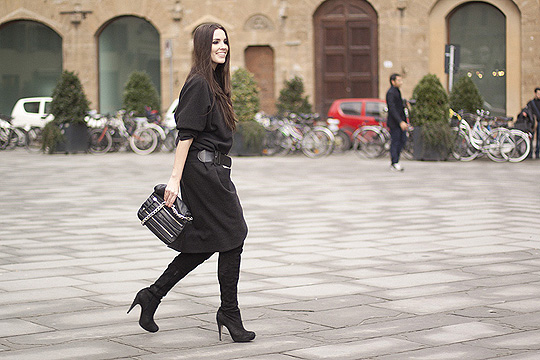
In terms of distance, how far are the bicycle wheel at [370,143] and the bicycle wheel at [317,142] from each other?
110 centimetres

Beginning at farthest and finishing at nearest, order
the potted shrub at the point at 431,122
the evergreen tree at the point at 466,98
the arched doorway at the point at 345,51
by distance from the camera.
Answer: the arched doorway at the point at 345,51
the evergreen tree at the point at 466,98
the potted shrub at the point at 431,122

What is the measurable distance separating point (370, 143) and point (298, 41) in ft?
31.4

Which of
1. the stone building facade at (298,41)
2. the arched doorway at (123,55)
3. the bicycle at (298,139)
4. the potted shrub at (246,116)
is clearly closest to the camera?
the potted shrub at (246,116)

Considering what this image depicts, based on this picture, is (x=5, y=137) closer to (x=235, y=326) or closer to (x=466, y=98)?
(x=466, y=98)

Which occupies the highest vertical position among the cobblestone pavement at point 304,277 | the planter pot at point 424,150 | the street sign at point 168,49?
the street sign at point 168,49

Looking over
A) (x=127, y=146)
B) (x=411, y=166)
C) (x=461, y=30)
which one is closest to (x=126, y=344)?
(x=411, y=166)

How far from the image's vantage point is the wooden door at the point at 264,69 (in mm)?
31297

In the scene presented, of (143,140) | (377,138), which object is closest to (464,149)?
(377,138)

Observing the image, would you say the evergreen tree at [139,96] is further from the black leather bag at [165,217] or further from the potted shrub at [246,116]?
the black leather bag at [165,217]

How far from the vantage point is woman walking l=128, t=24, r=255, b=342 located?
201 inches

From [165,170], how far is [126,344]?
13.3m

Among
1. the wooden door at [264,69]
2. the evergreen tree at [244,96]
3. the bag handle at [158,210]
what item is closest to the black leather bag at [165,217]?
the bag handle at [158,210]

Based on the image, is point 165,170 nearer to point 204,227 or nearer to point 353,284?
point 353,284

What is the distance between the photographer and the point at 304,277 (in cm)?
702
